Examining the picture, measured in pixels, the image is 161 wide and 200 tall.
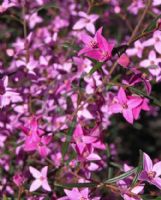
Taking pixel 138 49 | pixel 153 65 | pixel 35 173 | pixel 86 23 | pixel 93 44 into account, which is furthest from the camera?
pixel 138 49

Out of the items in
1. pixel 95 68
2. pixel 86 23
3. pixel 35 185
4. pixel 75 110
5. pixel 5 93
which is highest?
pixel 86 23

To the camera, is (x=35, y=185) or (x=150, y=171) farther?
(x=35, y=185)

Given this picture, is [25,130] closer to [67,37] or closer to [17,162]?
[17,162]

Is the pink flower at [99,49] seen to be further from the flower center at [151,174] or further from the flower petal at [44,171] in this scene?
the flower petal at [44,171]

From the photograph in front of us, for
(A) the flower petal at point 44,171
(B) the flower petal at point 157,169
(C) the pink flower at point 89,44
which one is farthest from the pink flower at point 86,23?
(B) the flower petal at point 157,169

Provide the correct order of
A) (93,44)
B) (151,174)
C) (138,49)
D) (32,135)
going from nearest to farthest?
(151,174) < (93,44) < (32,135) < (138,49)

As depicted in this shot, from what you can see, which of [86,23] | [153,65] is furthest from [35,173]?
[86,23]

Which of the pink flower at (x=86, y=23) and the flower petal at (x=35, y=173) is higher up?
the pink flower at (x=86, y=23)

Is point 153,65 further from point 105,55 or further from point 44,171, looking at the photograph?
point 44,171

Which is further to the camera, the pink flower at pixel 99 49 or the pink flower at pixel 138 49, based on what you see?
the pink flower at pixel 138 49
